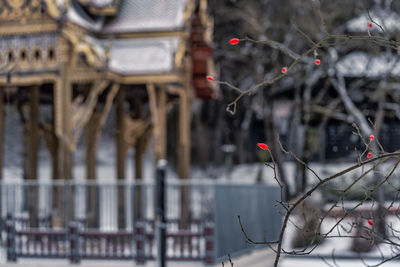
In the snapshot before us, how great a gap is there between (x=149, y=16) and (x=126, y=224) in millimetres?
4419

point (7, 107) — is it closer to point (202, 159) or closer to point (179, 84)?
point (179, 84)

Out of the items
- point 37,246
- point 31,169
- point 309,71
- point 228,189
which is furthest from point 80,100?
point 309,71

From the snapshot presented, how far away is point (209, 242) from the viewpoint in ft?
35.7

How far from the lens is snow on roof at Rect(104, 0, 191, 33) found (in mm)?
14336

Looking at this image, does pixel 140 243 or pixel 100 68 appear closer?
pixel 140 243

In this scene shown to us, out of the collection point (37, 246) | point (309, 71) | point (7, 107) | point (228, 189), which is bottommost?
point (37, 246)

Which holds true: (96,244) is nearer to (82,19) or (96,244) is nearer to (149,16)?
(82,19)

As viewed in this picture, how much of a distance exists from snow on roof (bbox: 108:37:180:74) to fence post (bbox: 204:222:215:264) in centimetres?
351

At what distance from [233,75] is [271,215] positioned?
18392 millimetres

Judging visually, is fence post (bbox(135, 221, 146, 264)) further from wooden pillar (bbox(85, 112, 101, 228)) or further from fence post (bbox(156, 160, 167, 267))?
fence post (bbox(156, 160, 167, 267))

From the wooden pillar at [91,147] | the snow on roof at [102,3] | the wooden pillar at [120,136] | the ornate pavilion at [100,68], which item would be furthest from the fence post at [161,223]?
the snow on roof at [102,3]

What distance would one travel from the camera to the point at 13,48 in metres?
12.5

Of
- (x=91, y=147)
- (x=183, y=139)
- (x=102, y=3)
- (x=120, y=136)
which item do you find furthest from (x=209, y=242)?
(x=102, y=3)

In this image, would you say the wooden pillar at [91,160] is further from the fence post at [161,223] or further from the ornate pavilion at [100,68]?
the fence post at [161,223]
